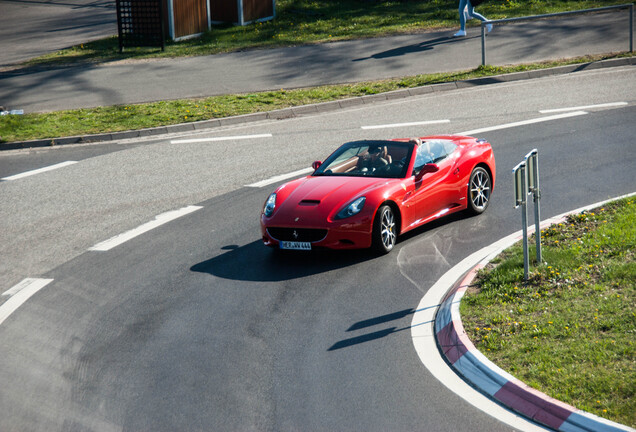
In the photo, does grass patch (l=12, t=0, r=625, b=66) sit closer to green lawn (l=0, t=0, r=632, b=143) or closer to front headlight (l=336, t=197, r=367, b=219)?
green lawn (l=0, t=0, r=632, b=143)

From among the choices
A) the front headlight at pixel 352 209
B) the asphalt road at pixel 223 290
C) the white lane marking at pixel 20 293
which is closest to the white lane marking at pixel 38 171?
the asphalt road at pixel 223 290

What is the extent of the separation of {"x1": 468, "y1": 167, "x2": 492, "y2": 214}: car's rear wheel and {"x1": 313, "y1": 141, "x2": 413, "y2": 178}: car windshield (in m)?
1.16

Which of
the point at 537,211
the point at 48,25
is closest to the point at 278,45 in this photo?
the point at 48,25

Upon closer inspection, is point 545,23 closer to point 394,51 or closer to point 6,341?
point 394,51

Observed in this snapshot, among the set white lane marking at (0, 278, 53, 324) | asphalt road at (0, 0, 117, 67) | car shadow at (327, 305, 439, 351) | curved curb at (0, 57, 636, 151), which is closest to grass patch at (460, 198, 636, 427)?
car shadow at (327, 305, 439, 351)

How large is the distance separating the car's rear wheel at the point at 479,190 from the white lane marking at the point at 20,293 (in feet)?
19.6

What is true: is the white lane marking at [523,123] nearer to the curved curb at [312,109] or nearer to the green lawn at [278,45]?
the curved curb at [312,109]

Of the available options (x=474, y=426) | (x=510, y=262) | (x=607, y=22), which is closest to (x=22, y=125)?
(x=510, y=262)

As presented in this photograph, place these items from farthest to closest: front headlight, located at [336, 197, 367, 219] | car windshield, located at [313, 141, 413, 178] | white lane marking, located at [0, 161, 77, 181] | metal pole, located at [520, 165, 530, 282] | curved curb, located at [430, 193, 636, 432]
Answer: white lane marking, located at [0, 161, 77, 181] → car windshield, located at [313, 141, 413, 178] → front headlight, located at [336, 197, 367, 219] → metal pole, located at [520, 165, 530, 282] → curved curb, located at [430, 193, 636, 432]

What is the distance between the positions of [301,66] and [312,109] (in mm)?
4398

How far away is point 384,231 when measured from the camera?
1088cm

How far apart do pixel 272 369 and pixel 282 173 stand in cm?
781

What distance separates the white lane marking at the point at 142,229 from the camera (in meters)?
11.9

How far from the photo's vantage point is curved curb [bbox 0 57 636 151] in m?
18.6
